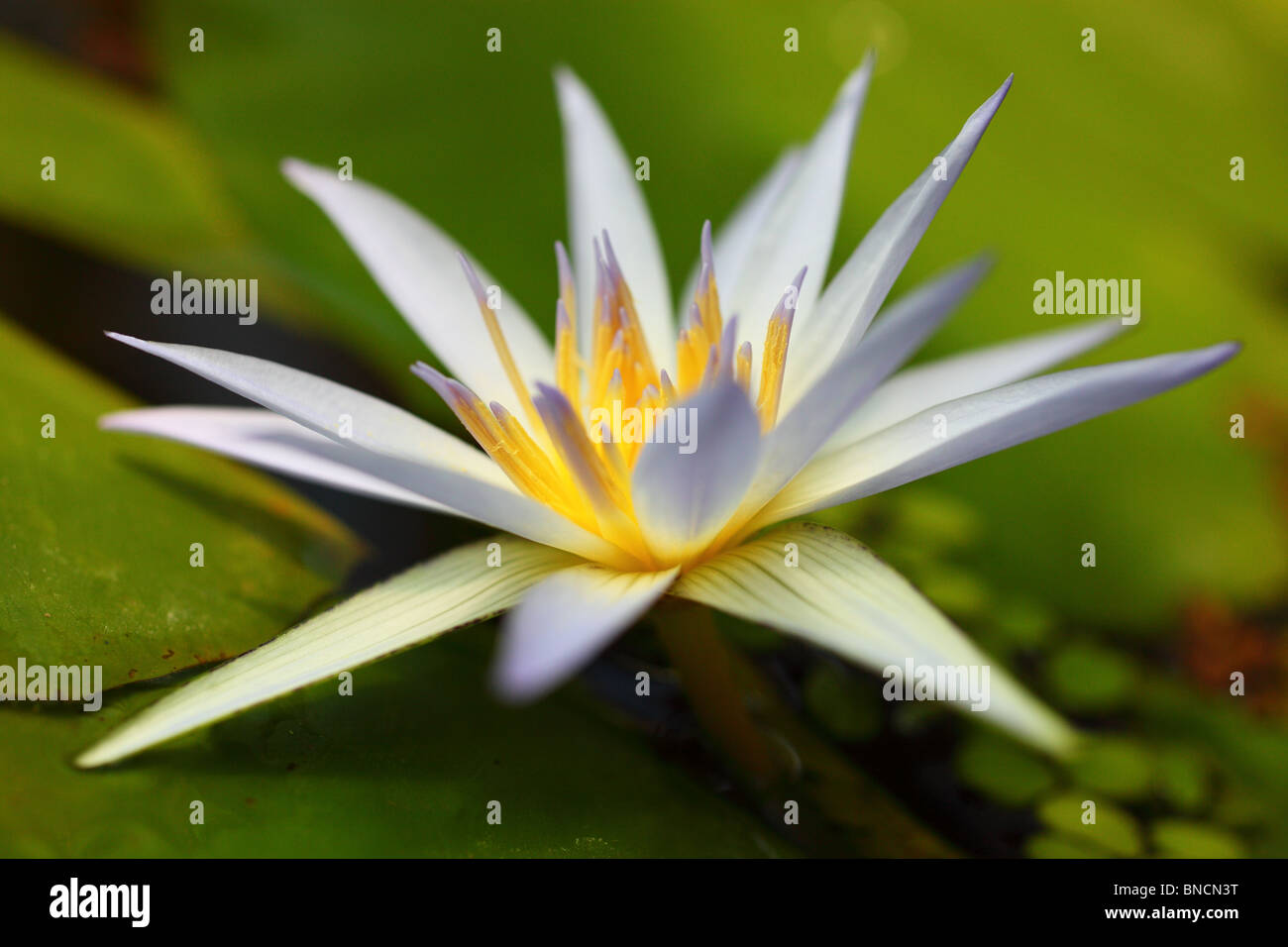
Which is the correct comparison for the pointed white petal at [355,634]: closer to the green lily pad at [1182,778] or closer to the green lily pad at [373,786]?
the green lily pad at [373,786]

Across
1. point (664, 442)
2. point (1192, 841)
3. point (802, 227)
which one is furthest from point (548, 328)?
point (1192, 841)

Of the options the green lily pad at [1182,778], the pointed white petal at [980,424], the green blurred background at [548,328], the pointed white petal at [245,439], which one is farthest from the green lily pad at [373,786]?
the green lily pad at [1182,778]

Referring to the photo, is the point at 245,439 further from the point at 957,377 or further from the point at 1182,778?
the point at 1182,778

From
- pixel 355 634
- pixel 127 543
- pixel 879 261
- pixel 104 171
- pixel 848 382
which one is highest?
pixel 104 171

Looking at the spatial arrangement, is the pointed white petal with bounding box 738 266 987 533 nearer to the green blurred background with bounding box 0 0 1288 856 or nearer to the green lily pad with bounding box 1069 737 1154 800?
the green blurred background with bounding box 0 0 1288 856

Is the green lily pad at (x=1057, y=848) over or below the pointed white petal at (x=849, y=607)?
below

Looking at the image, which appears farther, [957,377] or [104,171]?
[104,171]
